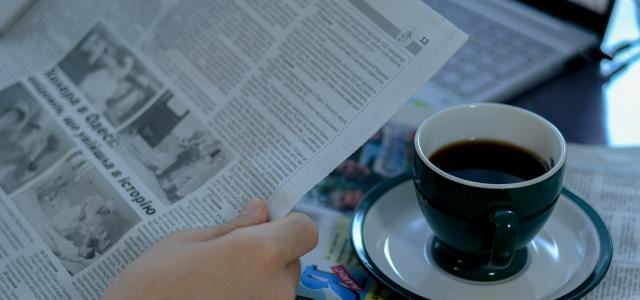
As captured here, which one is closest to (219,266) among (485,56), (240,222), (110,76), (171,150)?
(240,222)

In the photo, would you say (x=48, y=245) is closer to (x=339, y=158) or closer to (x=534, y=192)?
(x=339, y=158)

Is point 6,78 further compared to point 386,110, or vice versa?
point 6,78

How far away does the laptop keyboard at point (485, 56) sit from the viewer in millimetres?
768

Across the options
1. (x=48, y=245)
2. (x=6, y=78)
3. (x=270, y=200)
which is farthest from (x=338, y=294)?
(x=6, y=78)

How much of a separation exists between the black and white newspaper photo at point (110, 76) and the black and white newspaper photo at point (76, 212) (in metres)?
0.05

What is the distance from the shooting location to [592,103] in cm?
75

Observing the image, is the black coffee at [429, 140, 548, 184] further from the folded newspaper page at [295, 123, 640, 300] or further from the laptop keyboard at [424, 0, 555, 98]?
the laptop keyboard at [424, 0, 555, 98]

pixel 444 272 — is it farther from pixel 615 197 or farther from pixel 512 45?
pixel 512 45

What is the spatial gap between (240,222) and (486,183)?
17 centimetres

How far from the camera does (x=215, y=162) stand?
1.81 feet

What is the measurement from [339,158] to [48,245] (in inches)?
9.3

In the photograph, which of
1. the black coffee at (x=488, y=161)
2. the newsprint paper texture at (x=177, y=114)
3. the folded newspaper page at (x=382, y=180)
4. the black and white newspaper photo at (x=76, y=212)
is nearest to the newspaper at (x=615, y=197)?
the folded newspaper page at (x=382, y=180)

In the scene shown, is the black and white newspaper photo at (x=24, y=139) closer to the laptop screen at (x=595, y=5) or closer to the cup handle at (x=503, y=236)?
the cup handle at (x=503, y=236)

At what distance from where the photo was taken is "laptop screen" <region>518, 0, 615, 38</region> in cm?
78
